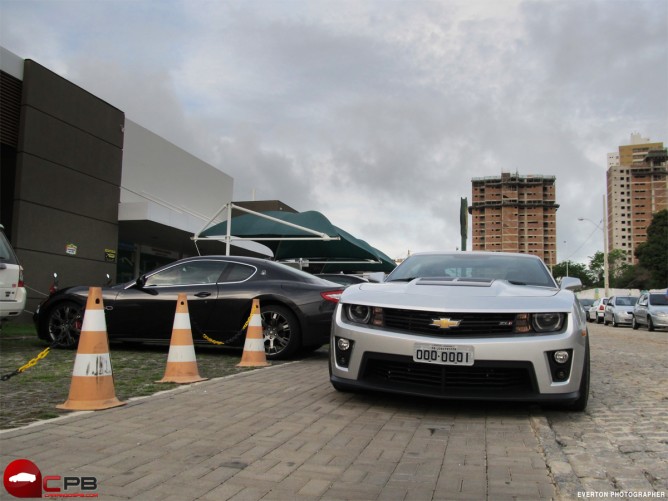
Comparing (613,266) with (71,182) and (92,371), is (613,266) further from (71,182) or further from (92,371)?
(92,371)

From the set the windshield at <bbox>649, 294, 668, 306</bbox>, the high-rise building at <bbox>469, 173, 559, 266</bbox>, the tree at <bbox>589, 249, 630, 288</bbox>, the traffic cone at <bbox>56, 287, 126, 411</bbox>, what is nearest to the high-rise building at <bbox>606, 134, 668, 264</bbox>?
the tree at <bbox>589, 249, 630, 288</bbox>

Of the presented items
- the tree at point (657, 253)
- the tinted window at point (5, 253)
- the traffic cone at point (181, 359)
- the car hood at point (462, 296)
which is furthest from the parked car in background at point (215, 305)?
the tree at point (657, 253)

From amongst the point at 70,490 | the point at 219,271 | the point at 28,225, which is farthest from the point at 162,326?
the point at 28,225

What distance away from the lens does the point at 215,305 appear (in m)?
7.94

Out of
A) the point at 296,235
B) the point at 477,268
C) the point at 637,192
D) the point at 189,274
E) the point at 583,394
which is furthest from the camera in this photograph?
the point at 637,192

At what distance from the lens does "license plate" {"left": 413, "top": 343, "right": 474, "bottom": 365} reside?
4297mm

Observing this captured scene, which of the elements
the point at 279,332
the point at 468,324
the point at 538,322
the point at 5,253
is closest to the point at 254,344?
the point at 279,332

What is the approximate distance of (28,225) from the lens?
546 inches

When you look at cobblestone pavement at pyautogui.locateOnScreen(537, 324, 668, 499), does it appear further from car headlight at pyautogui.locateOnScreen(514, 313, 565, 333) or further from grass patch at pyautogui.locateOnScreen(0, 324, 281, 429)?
grass patch at pyautogui.locateOnScreen(0, 324, 281, 429)

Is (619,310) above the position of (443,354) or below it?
below

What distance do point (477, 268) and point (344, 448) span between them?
3.01m

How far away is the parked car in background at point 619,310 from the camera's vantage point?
26.8 metres

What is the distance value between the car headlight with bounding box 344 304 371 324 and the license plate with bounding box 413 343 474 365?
0.57 meters

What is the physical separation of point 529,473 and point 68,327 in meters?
7.02
